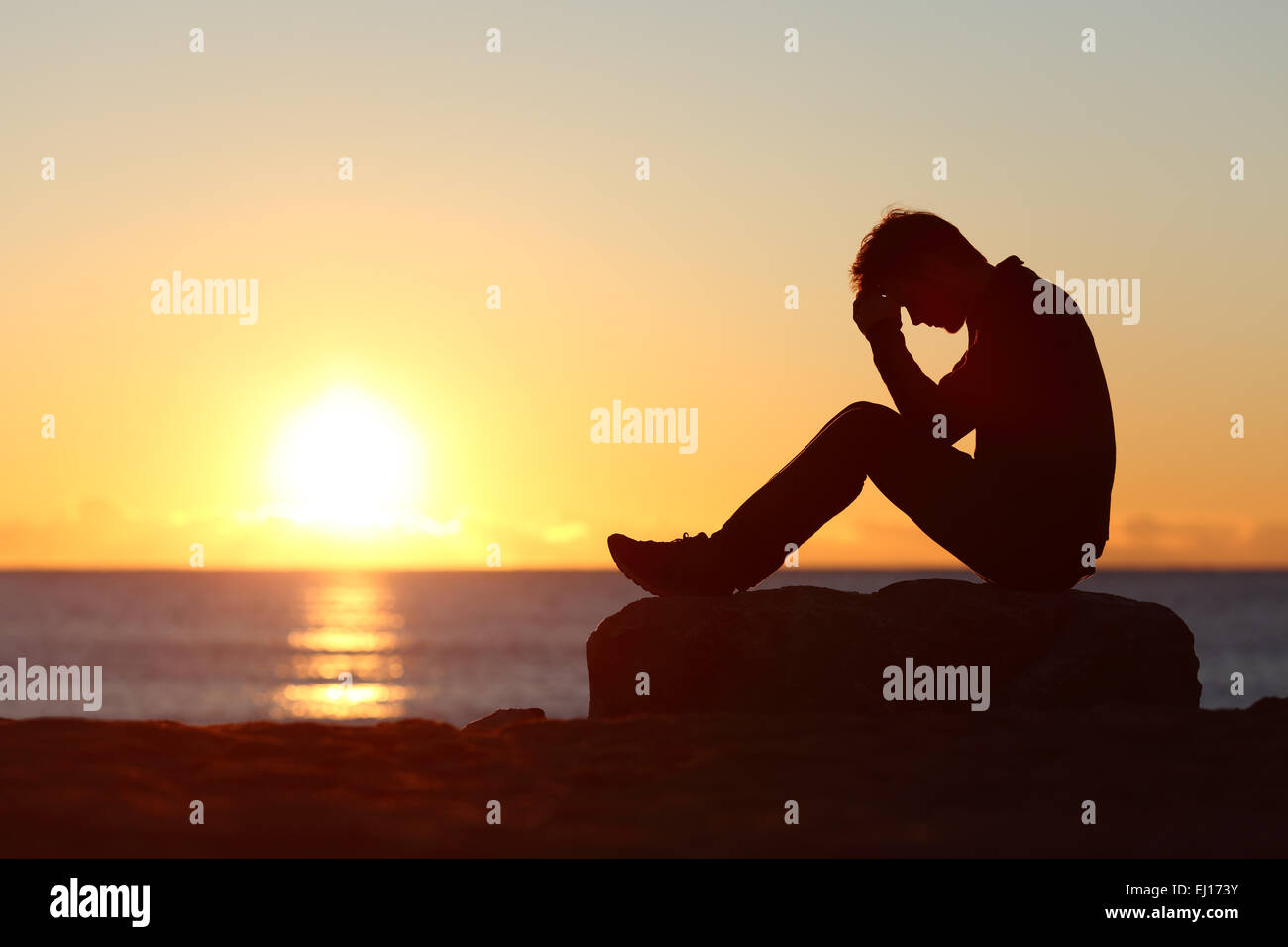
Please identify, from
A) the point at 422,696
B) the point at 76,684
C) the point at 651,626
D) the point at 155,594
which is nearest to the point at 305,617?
the point at 155,594

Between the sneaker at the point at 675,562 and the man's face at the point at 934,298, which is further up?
the man's face at the point at 934,298

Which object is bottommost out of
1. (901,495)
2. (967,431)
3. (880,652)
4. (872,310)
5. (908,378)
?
(880,652)

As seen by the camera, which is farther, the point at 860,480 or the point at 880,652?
the point at 880,652

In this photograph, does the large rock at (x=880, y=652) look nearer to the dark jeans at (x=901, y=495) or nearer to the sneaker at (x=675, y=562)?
the sneaker at (x=675, y=562)

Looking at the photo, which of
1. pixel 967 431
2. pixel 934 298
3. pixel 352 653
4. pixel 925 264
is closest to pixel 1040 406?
pixel 967 431

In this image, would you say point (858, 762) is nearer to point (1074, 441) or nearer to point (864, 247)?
point (1074, 441)

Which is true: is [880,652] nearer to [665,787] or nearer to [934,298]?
[934,298]

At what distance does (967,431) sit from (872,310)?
840mm

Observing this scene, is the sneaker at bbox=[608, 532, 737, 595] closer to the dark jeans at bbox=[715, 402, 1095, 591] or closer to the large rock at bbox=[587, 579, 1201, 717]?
the large rock at bbox=[587, 579, 1201, 717]

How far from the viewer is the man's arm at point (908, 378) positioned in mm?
6973

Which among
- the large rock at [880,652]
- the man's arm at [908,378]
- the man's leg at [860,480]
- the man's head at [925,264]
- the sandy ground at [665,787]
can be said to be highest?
the man's head at [925,264]

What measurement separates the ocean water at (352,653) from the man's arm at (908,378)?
1005 centimetres

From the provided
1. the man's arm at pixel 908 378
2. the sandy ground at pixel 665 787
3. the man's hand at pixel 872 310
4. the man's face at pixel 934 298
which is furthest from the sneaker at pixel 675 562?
the man's face at pixel 934 298

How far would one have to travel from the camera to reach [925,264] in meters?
7.02
